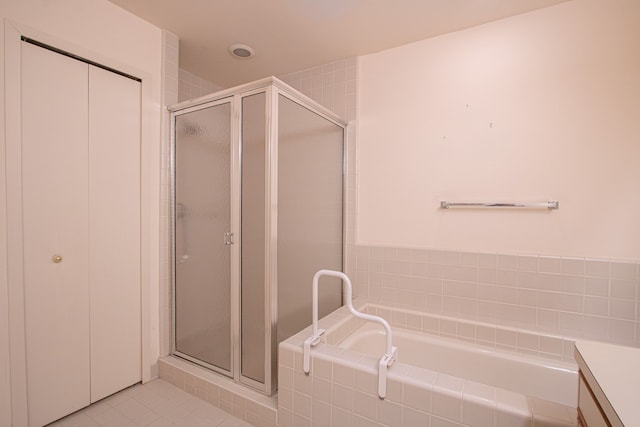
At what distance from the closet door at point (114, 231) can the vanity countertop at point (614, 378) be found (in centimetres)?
229

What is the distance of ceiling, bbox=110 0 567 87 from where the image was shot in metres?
1.80

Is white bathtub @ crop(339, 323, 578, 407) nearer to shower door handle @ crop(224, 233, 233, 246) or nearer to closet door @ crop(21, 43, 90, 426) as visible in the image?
shower door handle @ crop(224, 233, 233, 246)

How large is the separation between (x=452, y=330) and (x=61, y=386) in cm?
238

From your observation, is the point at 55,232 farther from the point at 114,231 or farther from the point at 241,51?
the point at 241,51

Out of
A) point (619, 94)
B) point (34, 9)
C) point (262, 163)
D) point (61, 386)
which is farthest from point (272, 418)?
point (619, 94)

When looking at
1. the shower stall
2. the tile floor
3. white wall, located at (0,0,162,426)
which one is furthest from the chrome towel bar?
white wall, located at (0,0,162,426)

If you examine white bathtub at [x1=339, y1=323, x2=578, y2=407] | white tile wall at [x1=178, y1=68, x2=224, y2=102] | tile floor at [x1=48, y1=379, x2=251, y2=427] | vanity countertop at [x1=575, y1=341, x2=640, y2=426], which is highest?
white tile wall at [x1=178, y1=68, x2=224, y2=102]

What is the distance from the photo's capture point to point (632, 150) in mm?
1628

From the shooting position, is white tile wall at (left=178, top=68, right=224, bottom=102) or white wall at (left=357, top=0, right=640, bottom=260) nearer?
white wall at (left=357, top=0, right=640, bottom=260)

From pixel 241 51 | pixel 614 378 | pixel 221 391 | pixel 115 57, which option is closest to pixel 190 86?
pixel 241 51

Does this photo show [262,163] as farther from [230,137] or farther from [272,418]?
[272,418]

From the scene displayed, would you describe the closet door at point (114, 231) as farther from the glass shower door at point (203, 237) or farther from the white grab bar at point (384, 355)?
the white grab bar at point (384, 355)

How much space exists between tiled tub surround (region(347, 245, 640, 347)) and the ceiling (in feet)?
5.19

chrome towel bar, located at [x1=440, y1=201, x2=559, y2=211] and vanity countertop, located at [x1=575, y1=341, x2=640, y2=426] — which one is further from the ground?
chrome towel bar, located at [x1=440, y1=201, x2=559, y2=211]
